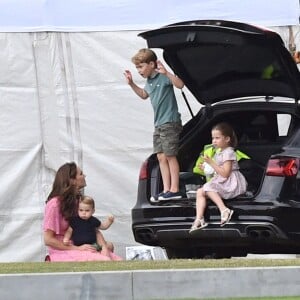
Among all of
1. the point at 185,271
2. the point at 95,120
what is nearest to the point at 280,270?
the point at 185,271

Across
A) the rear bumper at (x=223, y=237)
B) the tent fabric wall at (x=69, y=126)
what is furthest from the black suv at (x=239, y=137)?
the tent fabric wall at (x=69, y=126)

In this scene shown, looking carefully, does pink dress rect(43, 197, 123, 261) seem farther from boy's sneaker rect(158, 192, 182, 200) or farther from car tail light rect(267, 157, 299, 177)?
car tail light rect(267, 157, 299, 177)

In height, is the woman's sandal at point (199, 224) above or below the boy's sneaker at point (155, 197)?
below

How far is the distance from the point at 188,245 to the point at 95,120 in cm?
347

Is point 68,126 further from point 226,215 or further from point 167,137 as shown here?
point 226,215

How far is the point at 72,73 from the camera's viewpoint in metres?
13.6

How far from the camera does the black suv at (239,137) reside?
32.1 feet

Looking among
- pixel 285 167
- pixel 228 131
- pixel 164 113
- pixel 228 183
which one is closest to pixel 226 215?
pixel 228 183

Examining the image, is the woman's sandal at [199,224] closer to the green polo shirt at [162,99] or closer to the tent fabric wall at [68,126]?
the green polo shirt at [162,99]

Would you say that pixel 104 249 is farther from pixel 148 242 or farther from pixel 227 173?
pixel 227 173

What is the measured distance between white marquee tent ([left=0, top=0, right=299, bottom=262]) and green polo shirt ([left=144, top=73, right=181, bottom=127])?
249cm

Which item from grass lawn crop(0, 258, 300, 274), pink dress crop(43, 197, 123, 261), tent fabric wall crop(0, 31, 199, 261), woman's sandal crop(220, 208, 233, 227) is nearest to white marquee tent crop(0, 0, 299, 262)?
tent fabric wall crop(0, 31, 199, 261)

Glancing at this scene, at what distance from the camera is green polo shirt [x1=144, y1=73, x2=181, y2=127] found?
35.5ft

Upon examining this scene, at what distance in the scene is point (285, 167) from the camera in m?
9.76
